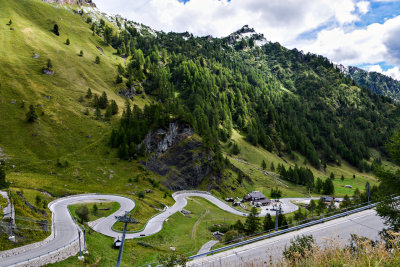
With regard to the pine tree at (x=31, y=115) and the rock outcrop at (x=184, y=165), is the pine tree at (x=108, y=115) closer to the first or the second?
the pine tree at (x=31, y=115)

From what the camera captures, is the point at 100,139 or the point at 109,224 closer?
the point at 109,224

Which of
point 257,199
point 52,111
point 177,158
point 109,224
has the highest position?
point 52,111

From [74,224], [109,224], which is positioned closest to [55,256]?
[74,224]

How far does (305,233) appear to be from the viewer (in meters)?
22.4

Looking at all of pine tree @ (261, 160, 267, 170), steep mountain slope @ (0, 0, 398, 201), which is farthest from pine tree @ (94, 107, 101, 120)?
pine tree @ (261, 160, 267, 170)

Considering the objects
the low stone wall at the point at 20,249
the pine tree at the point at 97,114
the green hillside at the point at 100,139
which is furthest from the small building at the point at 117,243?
the pine tree at the point at 97,114

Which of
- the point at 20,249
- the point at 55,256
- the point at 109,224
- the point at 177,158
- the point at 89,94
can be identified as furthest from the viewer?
the point at 89,94

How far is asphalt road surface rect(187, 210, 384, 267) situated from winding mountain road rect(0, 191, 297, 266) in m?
16.5

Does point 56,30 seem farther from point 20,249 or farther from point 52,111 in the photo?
point 20,249

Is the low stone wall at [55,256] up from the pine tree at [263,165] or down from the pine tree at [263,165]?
up

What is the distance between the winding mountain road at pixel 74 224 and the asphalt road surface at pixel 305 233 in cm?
1650

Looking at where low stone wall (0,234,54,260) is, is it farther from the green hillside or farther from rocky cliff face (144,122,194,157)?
rocky cliff face (144,122,194,157)

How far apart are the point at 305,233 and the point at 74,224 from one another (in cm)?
3184

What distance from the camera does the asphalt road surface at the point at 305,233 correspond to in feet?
62.6
